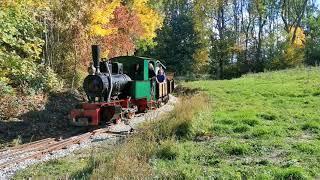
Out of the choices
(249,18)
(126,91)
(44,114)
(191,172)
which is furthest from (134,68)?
(249,18)

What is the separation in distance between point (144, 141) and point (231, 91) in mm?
14123

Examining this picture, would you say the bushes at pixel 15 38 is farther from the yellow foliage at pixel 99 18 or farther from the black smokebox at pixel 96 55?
the yellow foliage at pixel 99 18

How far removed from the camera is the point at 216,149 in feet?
32.6

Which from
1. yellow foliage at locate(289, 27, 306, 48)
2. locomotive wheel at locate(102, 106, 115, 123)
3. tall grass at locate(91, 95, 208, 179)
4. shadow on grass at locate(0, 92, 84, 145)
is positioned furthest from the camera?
yellow foliage at locate(289, 27, 306, 48)

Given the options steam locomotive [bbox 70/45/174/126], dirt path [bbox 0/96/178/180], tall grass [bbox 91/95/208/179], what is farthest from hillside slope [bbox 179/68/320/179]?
steam locomotive [bbox 70/45/174/126]

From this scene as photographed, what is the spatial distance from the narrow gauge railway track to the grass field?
0.75m

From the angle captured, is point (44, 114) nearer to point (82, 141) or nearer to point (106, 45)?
point (82, 141)

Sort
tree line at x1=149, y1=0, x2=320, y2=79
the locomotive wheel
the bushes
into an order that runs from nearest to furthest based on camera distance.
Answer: the bushes
the locomotive wheel
tree line at x1=149, y1=0, x2=320, y2=79

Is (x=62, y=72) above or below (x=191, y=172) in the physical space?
above

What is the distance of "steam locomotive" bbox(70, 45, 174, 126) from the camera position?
14445mm

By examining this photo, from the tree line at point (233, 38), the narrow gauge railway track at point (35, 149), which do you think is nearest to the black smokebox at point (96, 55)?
the narrow gauge railway track at point (35, 149)

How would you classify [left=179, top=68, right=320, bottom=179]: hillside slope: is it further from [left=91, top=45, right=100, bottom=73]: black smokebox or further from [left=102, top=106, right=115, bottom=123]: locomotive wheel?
[left=91, top=45, right=100, bottom=73]: black smokebox

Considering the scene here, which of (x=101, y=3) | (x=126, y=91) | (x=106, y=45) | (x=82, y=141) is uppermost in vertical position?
(x=101, y=3)

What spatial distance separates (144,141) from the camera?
33.1 ft
